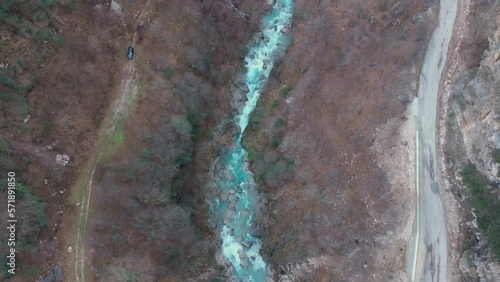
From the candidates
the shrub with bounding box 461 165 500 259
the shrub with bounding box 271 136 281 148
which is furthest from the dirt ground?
the shrub with bounding box 461 165 500 259

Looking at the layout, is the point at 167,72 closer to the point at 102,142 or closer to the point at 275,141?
the point at 102,142

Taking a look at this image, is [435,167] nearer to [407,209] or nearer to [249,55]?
[407,209]

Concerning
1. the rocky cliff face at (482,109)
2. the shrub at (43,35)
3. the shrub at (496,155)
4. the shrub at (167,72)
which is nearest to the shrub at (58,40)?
the shrub at (43,35)

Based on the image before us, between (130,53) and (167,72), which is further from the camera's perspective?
(167,72)

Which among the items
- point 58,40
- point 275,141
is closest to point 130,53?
point 58,40

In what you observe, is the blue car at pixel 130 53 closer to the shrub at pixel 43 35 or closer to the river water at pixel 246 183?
the shrub at pixel 43 35

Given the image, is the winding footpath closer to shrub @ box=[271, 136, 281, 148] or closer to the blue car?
shrub @ box=[271, 136, 281, 148]
